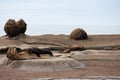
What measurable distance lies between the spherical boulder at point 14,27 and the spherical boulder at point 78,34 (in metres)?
4.22

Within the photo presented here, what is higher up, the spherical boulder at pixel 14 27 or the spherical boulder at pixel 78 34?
the spherical boulder at pixel 14 27

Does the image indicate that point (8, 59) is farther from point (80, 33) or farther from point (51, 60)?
point (80, 33)

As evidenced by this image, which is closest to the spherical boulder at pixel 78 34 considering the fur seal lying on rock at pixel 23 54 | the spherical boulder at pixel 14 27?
the spherical boulder at pixel 14 27

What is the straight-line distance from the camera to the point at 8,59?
54.3ft

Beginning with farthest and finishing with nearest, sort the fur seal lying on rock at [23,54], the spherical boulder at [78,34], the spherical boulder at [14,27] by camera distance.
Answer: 1. the spherical boulder at [78,34]
2. the spherical boulder at [14,27]
3. the fur seal lying on rock at [23,54]

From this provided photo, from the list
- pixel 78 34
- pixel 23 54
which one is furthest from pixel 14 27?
pixel 23 54

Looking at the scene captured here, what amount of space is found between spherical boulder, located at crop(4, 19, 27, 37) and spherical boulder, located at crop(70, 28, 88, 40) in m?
4.22

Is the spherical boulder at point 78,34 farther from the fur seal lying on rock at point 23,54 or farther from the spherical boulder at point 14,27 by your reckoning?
the fur seal lying on rock at point 23,54

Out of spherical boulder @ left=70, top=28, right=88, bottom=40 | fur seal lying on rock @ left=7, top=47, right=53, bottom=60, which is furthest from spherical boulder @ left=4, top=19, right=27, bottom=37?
fur seal lying on rock @ left=7, top=47, right=53, bottom=60

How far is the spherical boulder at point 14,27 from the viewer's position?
28484 millimetres

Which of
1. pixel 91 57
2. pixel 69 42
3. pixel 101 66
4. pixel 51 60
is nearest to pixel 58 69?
pixel 51 60

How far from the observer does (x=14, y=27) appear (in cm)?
2844

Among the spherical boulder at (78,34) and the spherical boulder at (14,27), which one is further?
the spherical boulder at (78,34)

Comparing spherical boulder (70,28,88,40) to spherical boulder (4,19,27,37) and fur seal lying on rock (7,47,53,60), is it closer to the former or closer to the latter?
spherical boulder (4,19,27,37)
